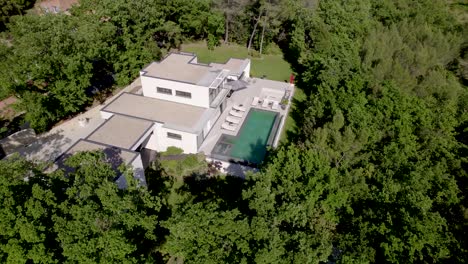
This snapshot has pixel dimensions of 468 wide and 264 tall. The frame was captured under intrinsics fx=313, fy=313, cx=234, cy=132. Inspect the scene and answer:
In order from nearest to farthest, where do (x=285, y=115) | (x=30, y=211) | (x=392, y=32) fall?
(x=30, y=211) → (x=285, y=115) → (x=392, y=32)

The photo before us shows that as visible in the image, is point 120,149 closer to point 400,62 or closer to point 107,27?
point 107,27

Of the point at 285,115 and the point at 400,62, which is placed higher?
the point at 400,62

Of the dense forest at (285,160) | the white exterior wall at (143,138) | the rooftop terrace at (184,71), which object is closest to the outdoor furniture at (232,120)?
the rooftop terrace at (184,71)

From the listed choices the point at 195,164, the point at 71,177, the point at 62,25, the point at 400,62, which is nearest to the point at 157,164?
the point at 195,164

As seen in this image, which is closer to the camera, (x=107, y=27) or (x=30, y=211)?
(x=30, y=211)

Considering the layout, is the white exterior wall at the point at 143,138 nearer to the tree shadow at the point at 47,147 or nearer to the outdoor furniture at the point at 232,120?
the tree shadow at the point at 47,147

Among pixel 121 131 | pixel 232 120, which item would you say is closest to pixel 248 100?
pixel 232 120

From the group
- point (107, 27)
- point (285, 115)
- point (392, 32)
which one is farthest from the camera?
point (392, 32)

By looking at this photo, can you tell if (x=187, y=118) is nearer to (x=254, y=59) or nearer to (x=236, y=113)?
(x=236, y=113)
